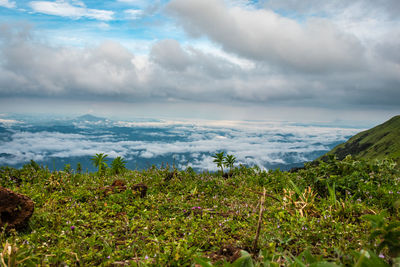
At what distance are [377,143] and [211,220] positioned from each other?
193m

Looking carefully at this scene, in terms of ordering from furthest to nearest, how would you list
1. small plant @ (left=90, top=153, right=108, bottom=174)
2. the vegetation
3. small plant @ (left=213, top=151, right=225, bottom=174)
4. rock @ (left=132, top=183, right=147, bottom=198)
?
1. small plant @ (left=90, top=153, right=108, bottom=174)
2. small plant @ (left=213, top=151, right=225, bottom=174)
3. rock @ (left=132, top=183, right=147, bottom=198)
4. the vegetation

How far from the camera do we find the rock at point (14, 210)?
16.2 feet

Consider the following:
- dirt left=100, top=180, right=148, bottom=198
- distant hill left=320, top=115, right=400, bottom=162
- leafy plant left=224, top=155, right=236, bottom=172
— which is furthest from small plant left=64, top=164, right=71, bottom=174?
distant hill left=320, top=115, right=400, bottom=162

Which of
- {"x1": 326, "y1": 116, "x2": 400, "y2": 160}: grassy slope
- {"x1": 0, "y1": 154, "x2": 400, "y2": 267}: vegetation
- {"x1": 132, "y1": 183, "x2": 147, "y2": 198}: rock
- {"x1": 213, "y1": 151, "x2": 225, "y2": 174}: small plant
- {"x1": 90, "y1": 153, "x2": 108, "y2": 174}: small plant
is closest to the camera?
{"x1": 0, "y1": 154, "x2": 400, "y2": 267}: vegetation

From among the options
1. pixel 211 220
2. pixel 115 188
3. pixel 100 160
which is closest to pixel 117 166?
pixel 100 160

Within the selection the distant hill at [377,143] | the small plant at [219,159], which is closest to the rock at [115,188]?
the small plant at [219,159]

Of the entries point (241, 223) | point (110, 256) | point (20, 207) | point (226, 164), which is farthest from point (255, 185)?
point (20, 207)

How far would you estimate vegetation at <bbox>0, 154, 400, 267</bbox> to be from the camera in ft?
10.6

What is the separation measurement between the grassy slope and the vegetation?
13946 centimetres

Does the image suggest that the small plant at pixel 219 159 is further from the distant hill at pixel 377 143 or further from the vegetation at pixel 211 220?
the distant hill at pixel 377 143

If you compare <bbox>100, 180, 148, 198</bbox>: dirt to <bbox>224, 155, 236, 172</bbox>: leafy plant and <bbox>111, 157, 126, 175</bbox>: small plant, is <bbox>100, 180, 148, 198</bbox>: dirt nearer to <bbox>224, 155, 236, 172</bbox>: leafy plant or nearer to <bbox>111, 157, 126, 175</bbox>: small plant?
<bbox>224, 155, 236, 172</bbox>: leafy plant

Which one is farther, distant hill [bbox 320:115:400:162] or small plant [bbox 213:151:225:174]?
distant hill [bbox 320:115:400:162]

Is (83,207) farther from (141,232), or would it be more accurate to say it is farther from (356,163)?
(356,163)

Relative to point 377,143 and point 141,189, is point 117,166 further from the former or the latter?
point 377,143
